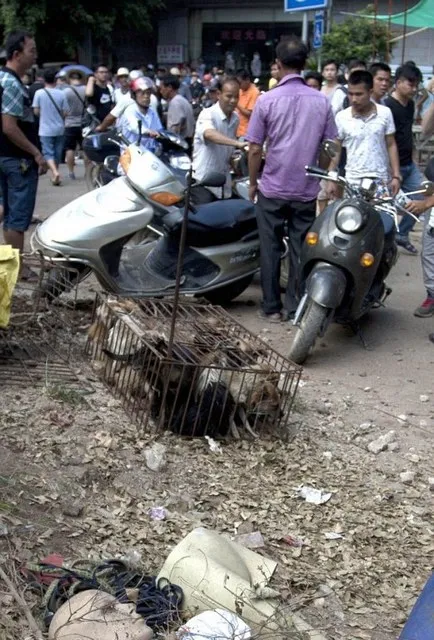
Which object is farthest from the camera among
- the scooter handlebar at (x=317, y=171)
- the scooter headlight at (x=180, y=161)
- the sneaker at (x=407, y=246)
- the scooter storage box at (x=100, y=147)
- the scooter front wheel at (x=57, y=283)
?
the scooter storage box at (x=100, y=147)

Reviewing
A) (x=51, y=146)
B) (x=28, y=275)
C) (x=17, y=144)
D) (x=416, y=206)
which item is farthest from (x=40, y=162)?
(x=51, y=146)

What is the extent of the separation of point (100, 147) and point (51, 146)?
325 centimetres

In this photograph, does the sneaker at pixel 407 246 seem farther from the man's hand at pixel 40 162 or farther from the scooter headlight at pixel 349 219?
the man's hand at pixel 40 162

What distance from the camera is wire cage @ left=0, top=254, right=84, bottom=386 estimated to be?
4.90 m

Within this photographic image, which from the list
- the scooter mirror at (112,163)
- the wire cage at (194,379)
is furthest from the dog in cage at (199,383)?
the scooter mirror at (112,163)

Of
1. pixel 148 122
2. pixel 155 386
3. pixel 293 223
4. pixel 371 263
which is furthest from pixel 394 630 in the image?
pixel 148 122

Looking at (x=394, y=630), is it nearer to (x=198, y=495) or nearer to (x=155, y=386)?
(x=198, y=495)

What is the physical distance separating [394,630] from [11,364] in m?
2.66

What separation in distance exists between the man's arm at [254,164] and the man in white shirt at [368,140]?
114cm

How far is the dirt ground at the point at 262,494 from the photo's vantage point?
11.0ft

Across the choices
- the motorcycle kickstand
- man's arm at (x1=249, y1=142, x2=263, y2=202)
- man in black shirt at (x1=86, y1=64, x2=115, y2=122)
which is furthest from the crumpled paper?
man in black shirt at (x1=86, y1=64, x2=115, y2=122)

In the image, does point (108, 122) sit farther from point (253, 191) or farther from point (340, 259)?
point (340, 259)

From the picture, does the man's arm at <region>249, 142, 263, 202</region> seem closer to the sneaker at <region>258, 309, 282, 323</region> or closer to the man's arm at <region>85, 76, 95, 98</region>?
the sneaker at <region>258, 309, 282, 323</region>

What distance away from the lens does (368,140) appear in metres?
7.77
